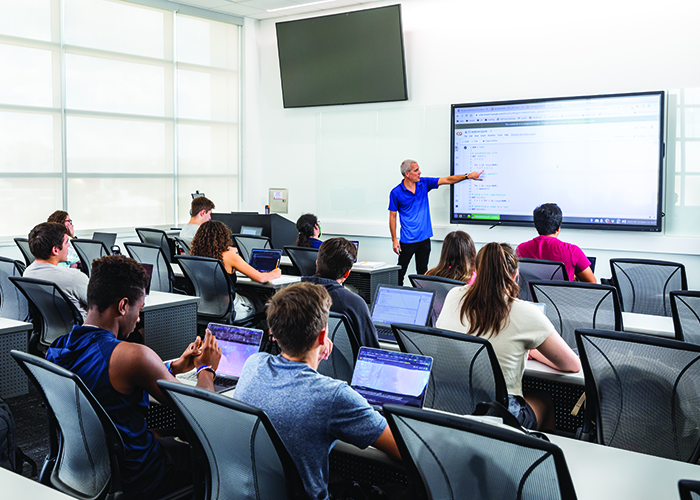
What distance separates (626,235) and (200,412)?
18.8 feet

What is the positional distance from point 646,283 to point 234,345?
320 centimetres

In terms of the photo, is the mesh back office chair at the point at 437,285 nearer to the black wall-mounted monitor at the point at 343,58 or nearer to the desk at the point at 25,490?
the desk at the point at 25,490

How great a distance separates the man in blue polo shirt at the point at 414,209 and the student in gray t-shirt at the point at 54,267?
3.89m

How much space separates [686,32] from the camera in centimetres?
602

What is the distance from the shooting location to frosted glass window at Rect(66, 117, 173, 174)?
770cm

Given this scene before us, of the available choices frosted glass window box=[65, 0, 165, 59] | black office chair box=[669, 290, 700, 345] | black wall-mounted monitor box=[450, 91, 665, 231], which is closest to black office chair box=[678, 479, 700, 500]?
black office chair box=[669, 290, 700, 345]

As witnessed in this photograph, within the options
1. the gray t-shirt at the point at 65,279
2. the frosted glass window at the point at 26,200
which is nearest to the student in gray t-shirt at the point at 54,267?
the gray t-shirt at the point at 65,279

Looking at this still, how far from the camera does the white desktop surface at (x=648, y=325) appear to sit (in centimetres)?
352

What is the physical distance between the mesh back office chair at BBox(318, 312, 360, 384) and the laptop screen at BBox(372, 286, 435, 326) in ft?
2.01

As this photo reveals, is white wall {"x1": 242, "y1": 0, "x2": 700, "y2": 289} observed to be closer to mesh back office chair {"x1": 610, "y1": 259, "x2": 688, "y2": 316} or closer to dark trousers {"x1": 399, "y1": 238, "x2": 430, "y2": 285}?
dark trousers {"x1": 399, "y1": 238, "x2": 430, "y2": 285}

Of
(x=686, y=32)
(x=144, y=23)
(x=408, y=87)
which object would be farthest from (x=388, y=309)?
(x=144, y=23)

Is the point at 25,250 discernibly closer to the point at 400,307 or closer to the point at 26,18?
the point at 26,18

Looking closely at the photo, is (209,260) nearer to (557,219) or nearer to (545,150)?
(557,219)

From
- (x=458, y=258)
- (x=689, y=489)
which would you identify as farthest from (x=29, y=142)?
(x=689, y=489)
